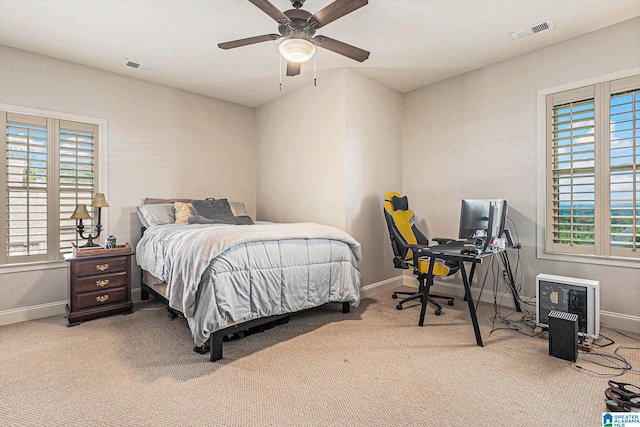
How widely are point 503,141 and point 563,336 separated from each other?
216 cm

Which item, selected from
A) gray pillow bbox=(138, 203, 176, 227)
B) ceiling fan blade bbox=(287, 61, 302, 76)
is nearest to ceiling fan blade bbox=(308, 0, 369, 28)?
ceiling fan blade bbox=(287, 61, 302, 76)

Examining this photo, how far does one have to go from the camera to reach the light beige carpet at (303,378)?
1.69 meters

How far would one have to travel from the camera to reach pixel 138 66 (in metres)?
3.68

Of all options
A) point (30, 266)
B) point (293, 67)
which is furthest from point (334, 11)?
point (30, 266)

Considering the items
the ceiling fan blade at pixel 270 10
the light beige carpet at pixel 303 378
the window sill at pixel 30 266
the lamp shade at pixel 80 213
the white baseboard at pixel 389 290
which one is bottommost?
the light beige carpet at pixel 303 378

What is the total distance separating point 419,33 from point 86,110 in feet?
12.1

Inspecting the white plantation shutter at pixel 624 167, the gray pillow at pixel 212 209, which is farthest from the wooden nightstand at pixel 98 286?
the white plantation shutter at pixel 624 167

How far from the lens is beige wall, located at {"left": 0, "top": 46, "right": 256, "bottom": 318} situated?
3.29 metres

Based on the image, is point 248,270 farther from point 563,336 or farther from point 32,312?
point 32,312

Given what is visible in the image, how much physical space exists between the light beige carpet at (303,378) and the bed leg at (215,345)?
6cm

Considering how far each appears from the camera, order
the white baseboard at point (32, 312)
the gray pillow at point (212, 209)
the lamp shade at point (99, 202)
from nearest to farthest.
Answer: the white baseboard at point (32, 312) → the lamp shade at point (99, 202) → the gray pillow at point (212, 209)

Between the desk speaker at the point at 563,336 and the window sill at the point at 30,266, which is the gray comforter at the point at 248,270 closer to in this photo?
the window sill at the point at 30,266

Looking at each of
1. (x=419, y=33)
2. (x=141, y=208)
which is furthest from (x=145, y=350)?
(x=419, y=33)

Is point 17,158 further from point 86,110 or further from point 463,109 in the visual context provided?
point 463,109
